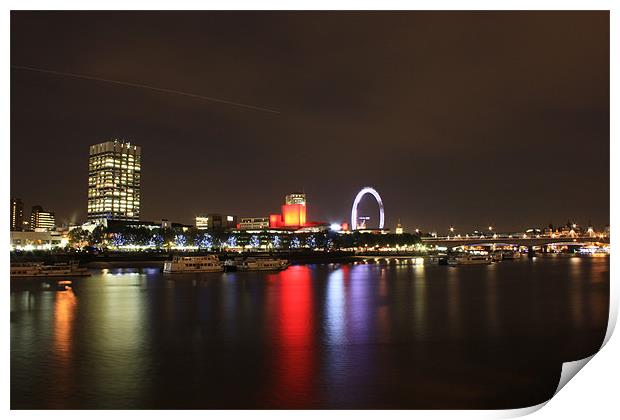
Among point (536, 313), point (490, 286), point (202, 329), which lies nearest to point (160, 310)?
point (202, 329)

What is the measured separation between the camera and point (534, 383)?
4703mm

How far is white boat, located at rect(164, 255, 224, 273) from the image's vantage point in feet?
54.1

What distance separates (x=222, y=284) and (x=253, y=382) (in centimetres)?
866

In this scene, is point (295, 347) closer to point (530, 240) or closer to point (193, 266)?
point (193, 266)

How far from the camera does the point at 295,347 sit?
19.6 ft

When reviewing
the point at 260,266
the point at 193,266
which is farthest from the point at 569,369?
the point at 260,266

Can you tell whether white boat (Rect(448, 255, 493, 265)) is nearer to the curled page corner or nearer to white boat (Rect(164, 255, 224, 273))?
white boat (Rect(164, 255, 224, 273))

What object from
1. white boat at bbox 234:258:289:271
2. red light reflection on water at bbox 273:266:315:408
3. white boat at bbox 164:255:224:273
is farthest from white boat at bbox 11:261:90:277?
red light reflection on water at bbox 273:266:315:408

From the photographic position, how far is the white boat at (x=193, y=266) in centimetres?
1650

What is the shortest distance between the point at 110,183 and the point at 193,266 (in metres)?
32.2

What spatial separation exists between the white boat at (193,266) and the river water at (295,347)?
5.06 metres

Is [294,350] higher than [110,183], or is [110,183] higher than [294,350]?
[110,183]

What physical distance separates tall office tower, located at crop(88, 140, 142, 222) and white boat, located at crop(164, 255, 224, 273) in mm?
30285
